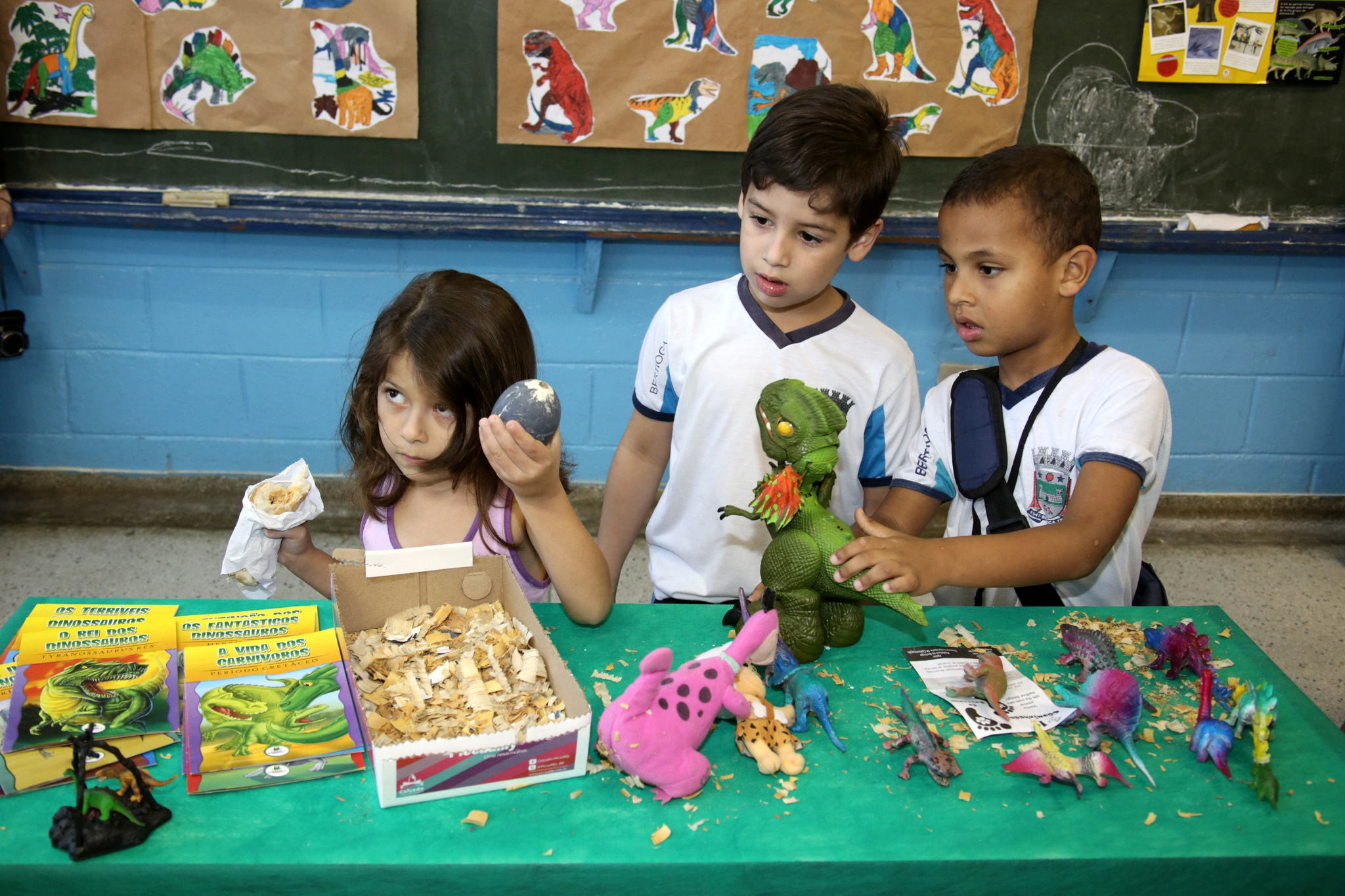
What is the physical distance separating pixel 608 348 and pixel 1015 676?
70.3 inches

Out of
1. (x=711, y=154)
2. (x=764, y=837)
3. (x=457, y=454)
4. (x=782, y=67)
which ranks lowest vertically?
(x=764, y=837)

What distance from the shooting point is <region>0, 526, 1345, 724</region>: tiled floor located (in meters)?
2.38

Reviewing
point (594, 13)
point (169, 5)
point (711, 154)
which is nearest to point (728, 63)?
point (711, 154)

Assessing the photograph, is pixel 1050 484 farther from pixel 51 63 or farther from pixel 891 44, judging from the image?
pixel 51 63

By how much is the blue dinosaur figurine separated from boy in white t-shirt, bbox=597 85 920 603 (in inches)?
17.3

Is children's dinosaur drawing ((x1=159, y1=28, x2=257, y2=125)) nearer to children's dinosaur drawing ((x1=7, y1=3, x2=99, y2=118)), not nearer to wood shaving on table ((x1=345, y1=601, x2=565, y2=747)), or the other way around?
children's dinosaur drawing ((x1=7, y1=3, x2=99, y2=118))

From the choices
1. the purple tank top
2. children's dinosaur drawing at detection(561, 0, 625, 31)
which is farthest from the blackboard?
the purple tank top

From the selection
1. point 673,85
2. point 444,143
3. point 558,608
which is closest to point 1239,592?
point 673,85

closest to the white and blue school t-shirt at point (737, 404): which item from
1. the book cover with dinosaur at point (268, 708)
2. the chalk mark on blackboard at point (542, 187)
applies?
the book cover with dinosaur at point (268, 708)

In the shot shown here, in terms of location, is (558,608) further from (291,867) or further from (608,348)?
(608,348)

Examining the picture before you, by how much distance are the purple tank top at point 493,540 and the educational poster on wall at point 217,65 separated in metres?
1.42

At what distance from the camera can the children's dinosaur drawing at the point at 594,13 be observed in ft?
7.62

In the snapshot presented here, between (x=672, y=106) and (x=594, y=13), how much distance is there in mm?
302

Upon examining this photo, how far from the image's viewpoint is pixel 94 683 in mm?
935
